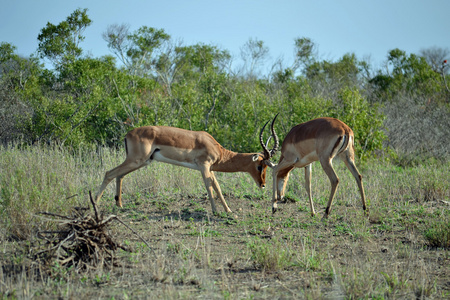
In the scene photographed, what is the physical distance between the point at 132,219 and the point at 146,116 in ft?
25.9

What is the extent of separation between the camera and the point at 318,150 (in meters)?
7.89

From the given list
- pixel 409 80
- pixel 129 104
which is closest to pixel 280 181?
pixel 129 104

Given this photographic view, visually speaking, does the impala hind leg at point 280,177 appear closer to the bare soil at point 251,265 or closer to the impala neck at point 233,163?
the impala neck at point 233,163

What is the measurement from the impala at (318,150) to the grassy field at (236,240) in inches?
18.4

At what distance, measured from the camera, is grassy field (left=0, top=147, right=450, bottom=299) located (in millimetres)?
4438

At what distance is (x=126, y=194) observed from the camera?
9078mm

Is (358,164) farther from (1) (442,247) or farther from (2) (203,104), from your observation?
(1) (442,247)

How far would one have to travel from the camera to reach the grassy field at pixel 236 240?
175 inches

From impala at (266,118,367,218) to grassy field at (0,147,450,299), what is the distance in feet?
1.53

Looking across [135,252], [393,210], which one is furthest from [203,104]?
[135,252]

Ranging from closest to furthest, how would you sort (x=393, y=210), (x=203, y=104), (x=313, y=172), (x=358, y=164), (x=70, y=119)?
(x=393, y=210) → (x=313, y=172) → (x=358, y=164) → (x=70, y=119) → (x=203, y=104)

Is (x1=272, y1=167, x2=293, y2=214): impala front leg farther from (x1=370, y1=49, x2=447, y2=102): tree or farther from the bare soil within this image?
(x1=370, y1=49, x2=447, y2=102): tree

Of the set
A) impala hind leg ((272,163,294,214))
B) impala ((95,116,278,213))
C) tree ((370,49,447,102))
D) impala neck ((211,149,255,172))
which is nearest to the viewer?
impala ((95,116,278,213))

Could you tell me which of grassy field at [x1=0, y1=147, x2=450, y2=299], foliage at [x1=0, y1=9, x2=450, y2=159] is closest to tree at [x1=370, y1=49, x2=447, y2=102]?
foliage at [x1=0, y1=9, x2=450, y2=159]
